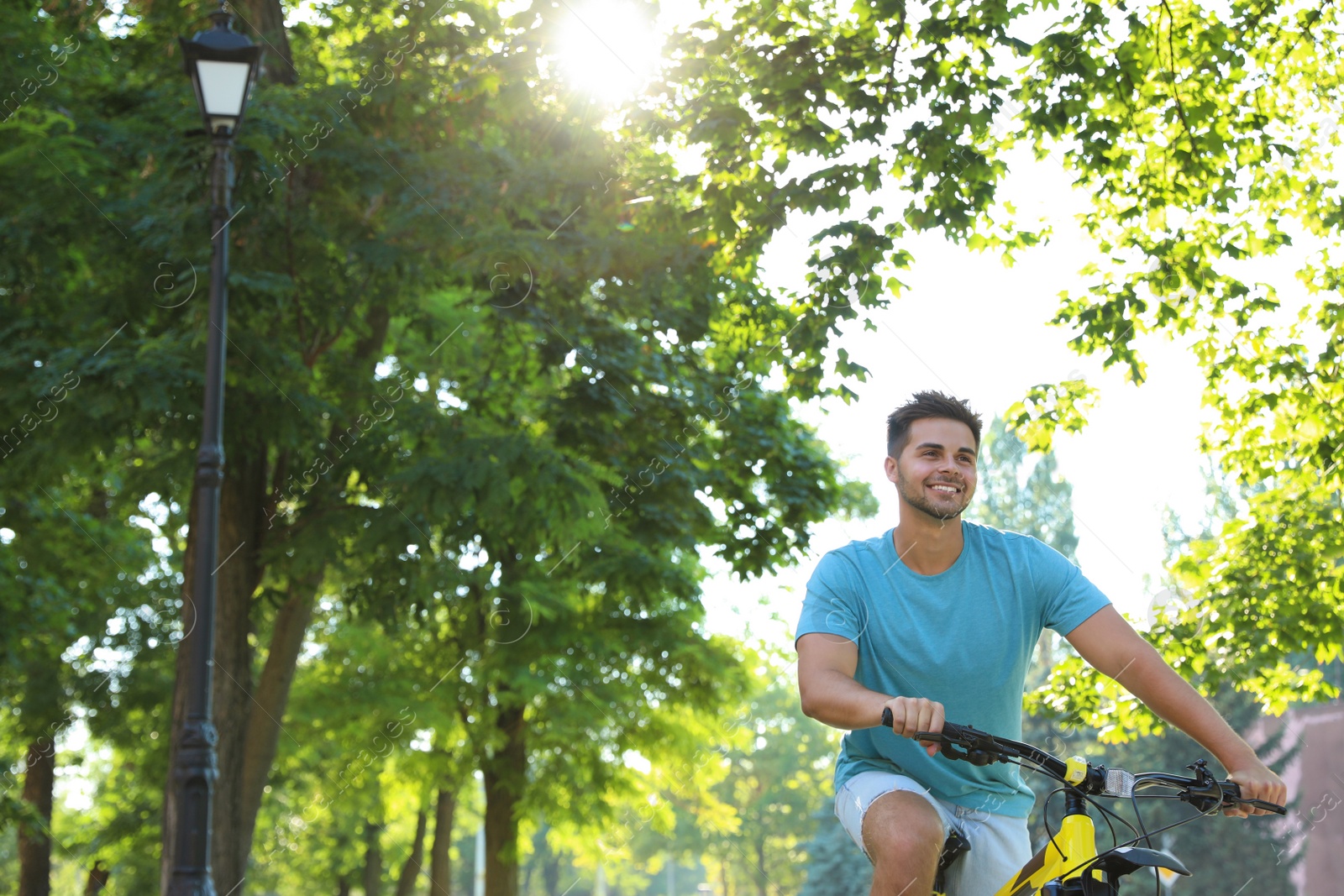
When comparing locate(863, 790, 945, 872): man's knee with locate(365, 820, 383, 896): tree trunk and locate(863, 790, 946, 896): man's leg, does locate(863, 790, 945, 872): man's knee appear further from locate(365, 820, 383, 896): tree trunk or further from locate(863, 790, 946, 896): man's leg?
locate(365, 820, 383, 896): tree trunk

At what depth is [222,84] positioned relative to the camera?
8734 millimetres

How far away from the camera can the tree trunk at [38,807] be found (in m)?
17.6

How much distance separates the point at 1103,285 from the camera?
37.3 ft

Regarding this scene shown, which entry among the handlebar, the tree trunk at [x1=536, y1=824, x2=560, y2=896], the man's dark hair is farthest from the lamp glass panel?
the tree trunk at [x1=536, y1=824, x2=560, y2=896]

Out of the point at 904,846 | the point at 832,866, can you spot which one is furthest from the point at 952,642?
the point at 832,866

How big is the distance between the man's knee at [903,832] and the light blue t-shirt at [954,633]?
9.8 inches

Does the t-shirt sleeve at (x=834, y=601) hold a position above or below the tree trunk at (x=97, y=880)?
below

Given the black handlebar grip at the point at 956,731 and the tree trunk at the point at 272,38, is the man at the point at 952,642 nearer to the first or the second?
the black handlebar grip at the point at 956,731

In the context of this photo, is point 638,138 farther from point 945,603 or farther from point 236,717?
point 945,603

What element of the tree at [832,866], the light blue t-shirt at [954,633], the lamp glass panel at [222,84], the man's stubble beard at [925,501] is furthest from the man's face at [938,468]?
the tree at [832,866]

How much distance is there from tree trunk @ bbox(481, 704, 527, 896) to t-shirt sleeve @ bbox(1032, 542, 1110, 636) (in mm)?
15645

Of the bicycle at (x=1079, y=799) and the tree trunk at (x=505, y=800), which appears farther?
the tree trunk at (x=505, y=800)

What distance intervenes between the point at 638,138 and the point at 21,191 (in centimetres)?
500

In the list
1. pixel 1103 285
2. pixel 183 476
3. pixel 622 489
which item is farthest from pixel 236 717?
pixel 1103 285
